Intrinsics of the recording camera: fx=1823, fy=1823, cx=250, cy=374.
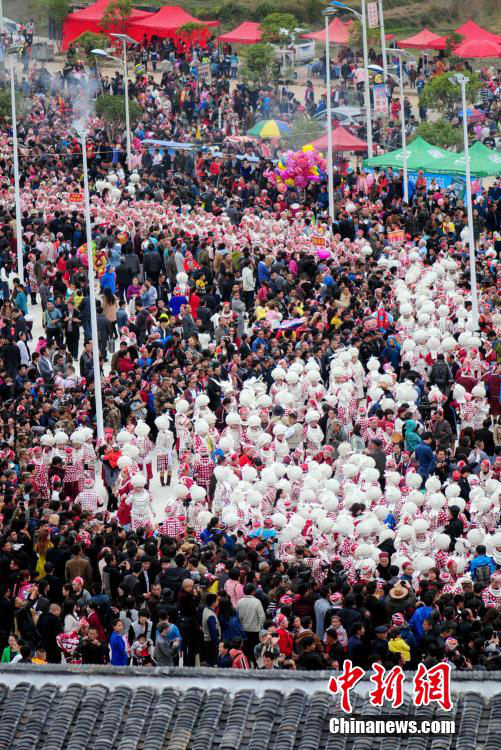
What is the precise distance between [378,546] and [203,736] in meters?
6.78

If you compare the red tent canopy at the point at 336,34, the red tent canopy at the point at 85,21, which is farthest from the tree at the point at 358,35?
the red tent canopy at the point at 85,21

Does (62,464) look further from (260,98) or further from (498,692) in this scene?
(260,98)

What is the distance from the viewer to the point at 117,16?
2264 inches

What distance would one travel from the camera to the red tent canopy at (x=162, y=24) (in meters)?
57.2

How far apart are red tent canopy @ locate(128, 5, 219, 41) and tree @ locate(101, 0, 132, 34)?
35cm

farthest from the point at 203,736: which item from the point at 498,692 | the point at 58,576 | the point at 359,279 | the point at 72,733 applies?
the point at 359,279

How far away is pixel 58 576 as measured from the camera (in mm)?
20391

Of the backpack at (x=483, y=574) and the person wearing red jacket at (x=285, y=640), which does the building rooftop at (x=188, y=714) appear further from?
the backpack at (x=483, y=574)

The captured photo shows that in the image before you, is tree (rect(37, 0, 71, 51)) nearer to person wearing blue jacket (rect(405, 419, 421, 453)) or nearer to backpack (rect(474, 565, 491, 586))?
person wearing blue jacket (rect(405, 419, 421, 453))

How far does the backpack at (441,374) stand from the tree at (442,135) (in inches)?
882

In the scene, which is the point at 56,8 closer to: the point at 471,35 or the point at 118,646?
the point at 471,35

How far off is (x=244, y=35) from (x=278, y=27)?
43.8 inches

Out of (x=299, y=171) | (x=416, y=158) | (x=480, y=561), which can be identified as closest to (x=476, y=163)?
(x=416, y=158)

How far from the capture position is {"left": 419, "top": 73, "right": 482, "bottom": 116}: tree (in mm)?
51344
